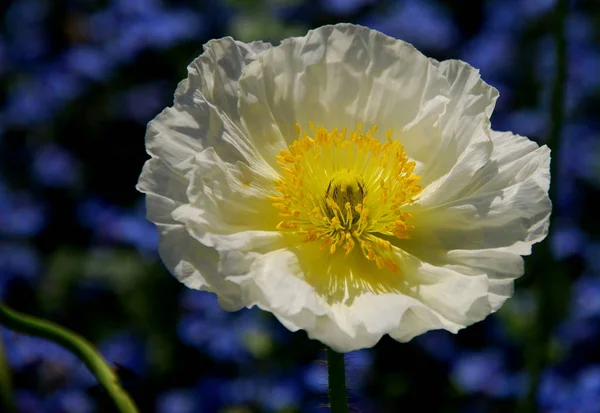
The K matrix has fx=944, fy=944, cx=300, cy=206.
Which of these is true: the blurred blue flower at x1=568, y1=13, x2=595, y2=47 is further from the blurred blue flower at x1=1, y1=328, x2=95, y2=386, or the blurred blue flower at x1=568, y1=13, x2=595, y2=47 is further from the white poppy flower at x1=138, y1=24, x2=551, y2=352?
the white poppy flower at x1=138, y1=24, x2=551, y2=352

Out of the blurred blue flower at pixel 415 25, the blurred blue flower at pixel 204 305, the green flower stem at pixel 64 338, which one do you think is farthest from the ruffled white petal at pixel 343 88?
the blurred blue flower at pixel 415 25

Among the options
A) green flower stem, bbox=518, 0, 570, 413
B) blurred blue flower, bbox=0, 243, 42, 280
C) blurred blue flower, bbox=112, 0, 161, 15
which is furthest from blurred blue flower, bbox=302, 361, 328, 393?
blurred blue flower, bbox=112, 0, 161, 15

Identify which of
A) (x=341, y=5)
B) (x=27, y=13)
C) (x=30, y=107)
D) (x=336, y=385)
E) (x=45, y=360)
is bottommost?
(x=336, y=385)

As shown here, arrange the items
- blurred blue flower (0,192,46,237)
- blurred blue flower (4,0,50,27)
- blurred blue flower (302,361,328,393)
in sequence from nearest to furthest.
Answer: blurred blue flower (302,361,328,393)
blurred blue flower (0,192,46,237)
blurred blue flower (4,0,50,27)

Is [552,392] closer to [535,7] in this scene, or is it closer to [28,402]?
[28,402]

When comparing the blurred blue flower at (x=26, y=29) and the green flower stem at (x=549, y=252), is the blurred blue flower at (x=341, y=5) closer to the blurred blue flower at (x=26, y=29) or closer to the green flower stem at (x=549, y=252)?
the blurred blue flower at (x=26, y=29)

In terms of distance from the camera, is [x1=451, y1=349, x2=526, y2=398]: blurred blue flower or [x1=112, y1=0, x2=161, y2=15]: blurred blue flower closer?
[x1=451, y1=349, x2=526, y2=398]: blurred blue flower

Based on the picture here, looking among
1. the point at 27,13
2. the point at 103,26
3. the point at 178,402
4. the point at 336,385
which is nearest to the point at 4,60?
the point at 27,13
